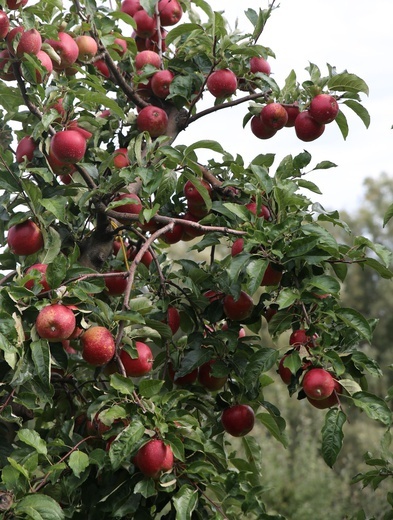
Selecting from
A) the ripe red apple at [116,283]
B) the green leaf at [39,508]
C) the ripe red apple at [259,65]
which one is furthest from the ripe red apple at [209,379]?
the ripe red apple at [259,65]

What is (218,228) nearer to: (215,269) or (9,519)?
(215,269)

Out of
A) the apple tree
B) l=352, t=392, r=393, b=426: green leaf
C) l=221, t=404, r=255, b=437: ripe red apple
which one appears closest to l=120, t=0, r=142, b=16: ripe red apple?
the apple tree

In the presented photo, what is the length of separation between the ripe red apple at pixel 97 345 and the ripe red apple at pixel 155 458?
20 cm

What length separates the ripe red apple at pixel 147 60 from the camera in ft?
6.32

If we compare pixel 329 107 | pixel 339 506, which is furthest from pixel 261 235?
pixel 339 506

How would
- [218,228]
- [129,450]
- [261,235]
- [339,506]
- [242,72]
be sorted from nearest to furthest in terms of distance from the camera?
[129,450] < [261,235] < [218,228] < [242,72] < [339,506]

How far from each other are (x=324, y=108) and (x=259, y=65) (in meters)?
0.29

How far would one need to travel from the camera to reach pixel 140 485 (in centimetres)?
133

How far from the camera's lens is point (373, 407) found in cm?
142

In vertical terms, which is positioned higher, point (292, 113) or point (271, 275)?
point (292, 113)

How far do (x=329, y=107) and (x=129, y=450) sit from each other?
91cm

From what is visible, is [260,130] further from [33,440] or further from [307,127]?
[33,440]

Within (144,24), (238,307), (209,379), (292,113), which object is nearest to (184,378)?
(209,379)

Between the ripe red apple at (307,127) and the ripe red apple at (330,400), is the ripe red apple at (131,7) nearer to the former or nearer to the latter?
the ripe red apple at (307,127)
